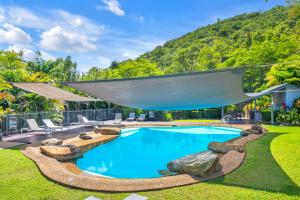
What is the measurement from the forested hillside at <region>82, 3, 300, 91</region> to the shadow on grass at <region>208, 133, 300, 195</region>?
12.7 meters

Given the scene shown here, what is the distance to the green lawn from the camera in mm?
4152

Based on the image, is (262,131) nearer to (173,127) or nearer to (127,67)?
(173,127)

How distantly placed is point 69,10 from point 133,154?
6.87 metres

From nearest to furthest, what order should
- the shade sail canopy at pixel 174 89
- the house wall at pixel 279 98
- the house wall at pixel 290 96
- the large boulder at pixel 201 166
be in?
the large boulder at pixel 201 166
the shade sail canopy at pixel 174 89
the house wall at pixel 290 96
the house wall at pixel 279 98

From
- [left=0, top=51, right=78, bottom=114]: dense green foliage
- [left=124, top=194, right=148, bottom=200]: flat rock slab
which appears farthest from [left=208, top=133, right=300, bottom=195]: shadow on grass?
[left=0, top=51, right=78, bottom=114]: dense green foliage

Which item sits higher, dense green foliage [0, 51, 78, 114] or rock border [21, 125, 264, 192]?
dense green foliage [0, 51, 78, 114]

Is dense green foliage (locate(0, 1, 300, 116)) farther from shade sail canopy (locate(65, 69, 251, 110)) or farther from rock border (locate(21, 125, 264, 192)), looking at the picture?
rock border (locate(21, 125, 264, 192))

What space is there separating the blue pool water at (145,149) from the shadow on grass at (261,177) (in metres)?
→ 2.35

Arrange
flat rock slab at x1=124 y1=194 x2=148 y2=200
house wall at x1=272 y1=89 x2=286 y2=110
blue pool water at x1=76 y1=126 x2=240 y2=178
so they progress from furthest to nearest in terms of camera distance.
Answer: house wall at x1=272 y1=89 x2=286 y2=110
blue pool water at x1=76 y1=126 x2=240 y2=178
flat rock slab at x1=124 y1=194 x2=148 y2=200

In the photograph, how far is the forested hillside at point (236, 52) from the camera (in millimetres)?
25297

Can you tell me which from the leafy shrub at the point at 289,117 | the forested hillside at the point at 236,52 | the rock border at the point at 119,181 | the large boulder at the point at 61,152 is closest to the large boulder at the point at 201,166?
the rock border at the point at 119,181

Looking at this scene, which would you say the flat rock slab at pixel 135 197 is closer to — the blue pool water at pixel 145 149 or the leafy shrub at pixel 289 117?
the blue pool water at pixel 145 149

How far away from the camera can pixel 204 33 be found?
40.1 meters

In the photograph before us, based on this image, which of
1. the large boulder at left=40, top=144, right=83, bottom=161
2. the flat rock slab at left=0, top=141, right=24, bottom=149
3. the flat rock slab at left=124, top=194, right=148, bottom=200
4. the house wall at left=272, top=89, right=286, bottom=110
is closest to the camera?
the flat rock slab at left=124, top=194, right=148, bottom=200
